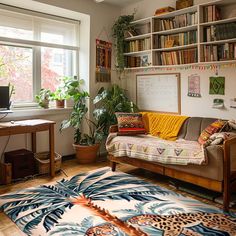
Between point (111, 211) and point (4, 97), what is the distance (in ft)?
6.59

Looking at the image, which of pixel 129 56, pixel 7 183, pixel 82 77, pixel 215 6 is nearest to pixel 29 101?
pixel 82 77

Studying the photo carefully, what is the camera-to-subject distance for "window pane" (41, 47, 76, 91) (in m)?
4.20

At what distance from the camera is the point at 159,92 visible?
4258 millimetres

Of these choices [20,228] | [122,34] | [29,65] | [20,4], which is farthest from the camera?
Answer: [122,34]

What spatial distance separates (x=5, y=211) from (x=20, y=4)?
2780 mm

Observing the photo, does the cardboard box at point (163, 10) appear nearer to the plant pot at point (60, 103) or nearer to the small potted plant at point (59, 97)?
the small potted plant at point (59, 97)

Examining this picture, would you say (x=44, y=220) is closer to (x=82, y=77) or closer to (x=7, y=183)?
(x=7, y=183)

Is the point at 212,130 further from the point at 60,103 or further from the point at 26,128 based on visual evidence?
the point at 60,103

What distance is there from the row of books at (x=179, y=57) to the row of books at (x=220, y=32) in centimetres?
27

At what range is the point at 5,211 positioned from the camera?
2.48 meters

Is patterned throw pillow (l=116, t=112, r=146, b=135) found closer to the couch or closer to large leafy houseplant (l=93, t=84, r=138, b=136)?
large leafy houseplant (l=93, t=84, r=138, b=136)

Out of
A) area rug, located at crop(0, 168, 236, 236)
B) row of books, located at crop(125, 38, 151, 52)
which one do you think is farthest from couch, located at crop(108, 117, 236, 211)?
row of books, located at crop(125, 38, 151, 52)

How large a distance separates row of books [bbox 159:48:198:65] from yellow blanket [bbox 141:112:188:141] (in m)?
0.79

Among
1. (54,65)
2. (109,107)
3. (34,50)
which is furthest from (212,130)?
(34,50)
